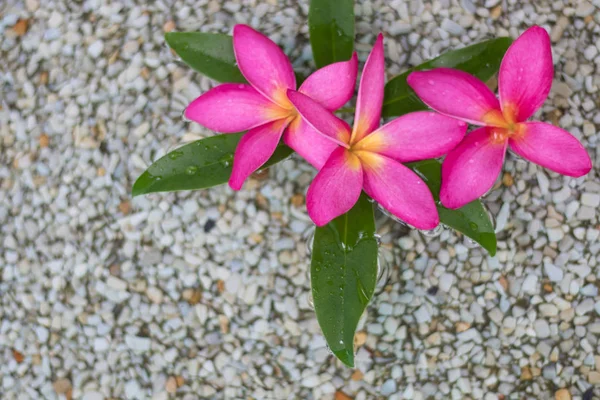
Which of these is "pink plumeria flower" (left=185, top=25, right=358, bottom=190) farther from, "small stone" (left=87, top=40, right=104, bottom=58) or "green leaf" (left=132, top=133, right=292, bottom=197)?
"small stone" (left=87, top=40, right=104, bottom=58)

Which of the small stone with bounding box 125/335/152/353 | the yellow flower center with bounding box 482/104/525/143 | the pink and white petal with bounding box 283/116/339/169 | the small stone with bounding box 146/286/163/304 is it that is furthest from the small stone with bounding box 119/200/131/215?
the yellow flower center with bounding box 482/104/525/143

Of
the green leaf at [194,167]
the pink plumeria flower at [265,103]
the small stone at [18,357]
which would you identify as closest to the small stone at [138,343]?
the small stone at [18,357]

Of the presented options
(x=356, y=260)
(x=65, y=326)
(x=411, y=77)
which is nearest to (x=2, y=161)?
(x=65, y=326)

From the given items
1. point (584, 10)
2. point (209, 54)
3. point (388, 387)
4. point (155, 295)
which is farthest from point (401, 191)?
point (584, 10)

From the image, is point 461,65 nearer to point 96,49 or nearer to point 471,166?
point 471,166

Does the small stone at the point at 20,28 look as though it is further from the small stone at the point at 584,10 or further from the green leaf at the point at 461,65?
the small stone at the point at 584,10

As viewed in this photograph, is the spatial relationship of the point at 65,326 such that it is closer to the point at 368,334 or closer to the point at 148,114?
the point at 148,114

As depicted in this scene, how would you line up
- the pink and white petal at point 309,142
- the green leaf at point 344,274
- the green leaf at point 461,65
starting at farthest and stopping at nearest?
the green leaf at point 461,65 → the green leaf at point 344,274 → the pink and white petal at point 309,142
